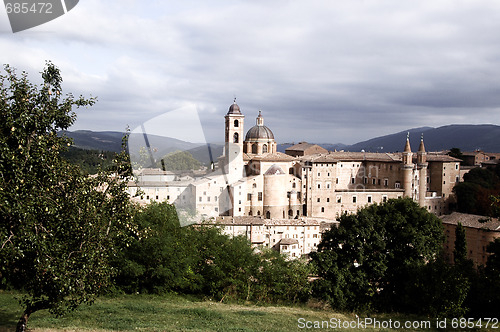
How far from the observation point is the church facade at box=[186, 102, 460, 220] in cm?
4419

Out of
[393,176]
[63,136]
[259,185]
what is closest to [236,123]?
[259,185]

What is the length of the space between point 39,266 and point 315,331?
7.60 metres

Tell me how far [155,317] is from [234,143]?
36917mm

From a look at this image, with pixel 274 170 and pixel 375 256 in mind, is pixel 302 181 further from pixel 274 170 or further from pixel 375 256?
pixel 375 256

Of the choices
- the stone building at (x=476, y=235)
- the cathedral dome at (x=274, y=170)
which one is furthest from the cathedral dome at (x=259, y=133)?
the stone building at (x=476, y=235)

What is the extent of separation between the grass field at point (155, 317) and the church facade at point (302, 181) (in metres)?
22.7

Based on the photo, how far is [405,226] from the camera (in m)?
19.8

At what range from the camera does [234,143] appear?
48281 millimetres

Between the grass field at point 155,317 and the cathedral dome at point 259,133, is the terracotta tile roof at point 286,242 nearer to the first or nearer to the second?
the cathedral dome at point 259,133

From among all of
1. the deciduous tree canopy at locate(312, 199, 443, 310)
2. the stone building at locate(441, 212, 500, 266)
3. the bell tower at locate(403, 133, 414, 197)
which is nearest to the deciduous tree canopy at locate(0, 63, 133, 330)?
the deciduous tree canopy at locate(312, 199, 443, 310)

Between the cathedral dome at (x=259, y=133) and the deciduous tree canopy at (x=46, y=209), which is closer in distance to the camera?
the deciduous tree canopy at (x=46, y=209)

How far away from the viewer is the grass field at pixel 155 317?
10852 mm

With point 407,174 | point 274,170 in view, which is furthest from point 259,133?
point 407,174

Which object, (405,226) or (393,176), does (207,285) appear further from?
(393,176)
